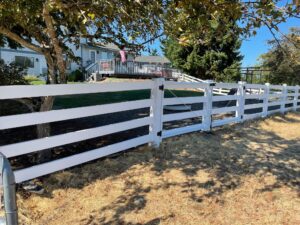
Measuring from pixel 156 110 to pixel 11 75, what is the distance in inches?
134

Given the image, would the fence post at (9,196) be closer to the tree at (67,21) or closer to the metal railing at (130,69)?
the tree at (67,21)

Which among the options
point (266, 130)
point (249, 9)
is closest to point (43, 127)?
point (249, 9)

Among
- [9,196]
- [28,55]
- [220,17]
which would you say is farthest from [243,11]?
[28,55]

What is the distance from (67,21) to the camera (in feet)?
18.8

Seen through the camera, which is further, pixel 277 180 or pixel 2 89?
pixel 277 180

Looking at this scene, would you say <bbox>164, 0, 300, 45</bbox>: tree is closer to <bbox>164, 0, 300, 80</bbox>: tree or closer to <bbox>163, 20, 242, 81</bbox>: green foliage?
<bbox>164, 0, 300, 80</bbox>: tree

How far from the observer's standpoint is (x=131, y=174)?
194 inches

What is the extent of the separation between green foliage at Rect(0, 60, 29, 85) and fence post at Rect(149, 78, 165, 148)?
316 centimetres

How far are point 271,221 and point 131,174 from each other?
2.11m

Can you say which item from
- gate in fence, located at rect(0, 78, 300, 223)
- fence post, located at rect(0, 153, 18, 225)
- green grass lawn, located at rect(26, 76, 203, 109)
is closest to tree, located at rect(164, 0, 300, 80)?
gate in fence, located at rect(0, 78, 300, 223)

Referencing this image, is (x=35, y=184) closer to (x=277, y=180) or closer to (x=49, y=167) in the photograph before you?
(x=49, y=167)

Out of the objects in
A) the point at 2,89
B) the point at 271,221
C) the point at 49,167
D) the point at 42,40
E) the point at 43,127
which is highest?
the point at 42,40

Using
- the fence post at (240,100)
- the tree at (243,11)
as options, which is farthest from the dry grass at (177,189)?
the fence post at (240,100)

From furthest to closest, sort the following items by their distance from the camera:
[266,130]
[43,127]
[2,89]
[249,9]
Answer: [266,130], [43,127], [249,9], [2,89]
